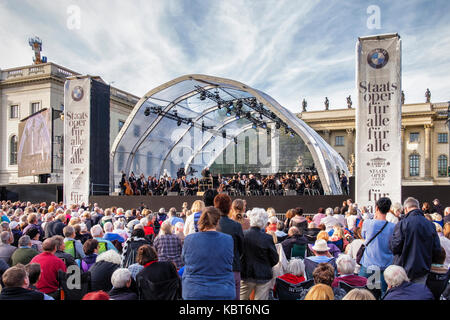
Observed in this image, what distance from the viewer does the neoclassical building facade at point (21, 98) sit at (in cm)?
3362

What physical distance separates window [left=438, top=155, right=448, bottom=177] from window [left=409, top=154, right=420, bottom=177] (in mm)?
2782

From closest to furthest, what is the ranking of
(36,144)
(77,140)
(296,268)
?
(296,268)
(77,140)
(36,144)

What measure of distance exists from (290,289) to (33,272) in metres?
2.67

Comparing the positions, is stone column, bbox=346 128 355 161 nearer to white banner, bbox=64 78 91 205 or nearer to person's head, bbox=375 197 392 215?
white banner, bbox=64 78 91 205

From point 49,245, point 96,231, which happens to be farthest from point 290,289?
point 96,231

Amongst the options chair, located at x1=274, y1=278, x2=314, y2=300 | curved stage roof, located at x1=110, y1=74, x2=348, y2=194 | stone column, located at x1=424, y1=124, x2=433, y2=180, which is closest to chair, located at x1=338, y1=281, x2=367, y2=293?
chair, located at x1=274, y1=278, x2=314, y2=300

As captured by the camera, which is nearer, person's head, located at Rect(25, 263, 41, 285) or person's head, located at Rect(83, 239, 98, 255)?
person's head, located at Rect(25, 263, 41, 285)

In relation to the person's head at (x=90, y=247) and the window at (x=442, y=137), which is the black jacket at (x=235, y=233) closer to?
the person's head at (x=90, y=247)

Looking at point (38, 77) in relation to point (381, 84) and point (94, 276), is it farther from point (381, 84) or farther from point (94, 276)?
point (94, 276)

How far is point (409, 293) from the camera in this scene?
329cm

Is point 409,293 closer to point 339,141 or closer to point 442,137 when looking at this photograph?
point 339,141

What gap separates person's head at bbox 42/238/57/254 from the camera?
458cm
